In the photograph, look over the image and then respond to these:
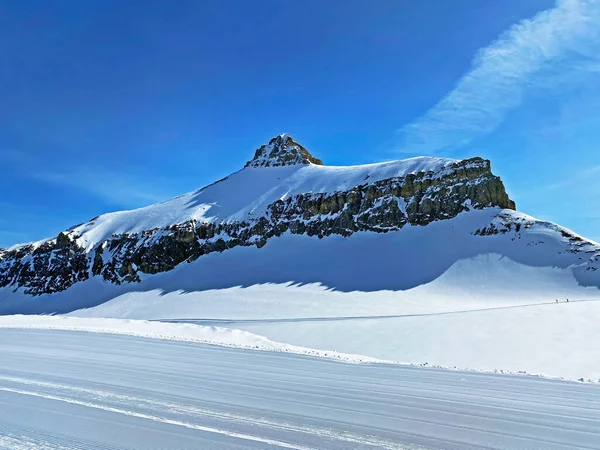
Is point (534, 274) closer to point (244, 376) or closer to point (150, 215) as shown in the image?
point (244, 376)

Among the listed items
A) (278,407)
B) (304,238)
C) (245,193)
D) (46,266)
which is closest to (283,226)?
(304,238)

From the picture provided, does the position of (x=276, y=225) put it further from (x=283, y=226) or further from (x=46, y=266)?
(x=46, y=266)

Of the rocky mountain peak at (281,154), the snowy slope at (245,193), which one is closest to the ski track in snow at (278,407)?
the snowy slope at (245,193)

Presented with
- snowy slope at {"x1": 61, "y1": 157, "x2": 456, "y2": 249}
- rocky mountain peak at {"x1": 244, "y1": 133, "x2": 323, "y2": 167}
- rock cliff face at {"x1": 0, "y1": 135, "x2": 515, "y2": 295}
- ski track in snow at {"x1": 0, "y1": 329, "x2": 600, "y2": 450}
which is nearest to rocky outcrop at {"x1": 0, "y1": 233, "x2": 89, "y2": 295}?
rock cliff face at {"x1": 0, "y1": 135, "x2": 515, "y2": 295}

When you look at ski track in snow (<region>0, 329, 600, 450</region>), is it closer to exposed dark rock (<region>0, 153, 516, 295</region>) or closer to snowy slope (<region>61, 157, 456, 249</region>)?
exposed dark rock (<region>0, 153, 516, 295</region>)

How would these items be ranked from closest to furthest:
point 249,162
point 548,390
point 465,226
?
1. point 548,390
2. point 465,226
3. point 249,162

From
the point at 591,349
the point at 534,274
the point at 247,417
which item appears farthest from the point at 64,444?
the point at 534,274
